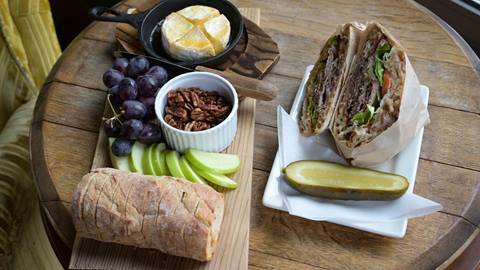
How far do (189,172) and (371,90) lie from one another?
20.2 inches

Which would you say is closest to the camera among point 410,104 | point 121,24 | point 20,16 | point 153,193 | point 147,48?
point 153,193

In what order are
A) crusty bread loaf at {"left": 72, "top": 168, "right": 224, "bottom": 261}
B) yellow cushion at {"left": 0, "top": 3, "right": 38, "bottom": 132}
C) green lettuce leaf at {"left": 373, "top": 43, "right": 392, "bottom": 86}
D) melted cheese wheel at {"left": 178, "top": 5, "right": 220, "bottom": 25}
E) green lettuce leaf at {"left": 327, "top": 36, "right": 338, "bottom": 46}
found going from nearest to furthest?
crusty bread loaf at {"left": 72, "top": 168, "right": 224, "bottom": 261}
green lettuce leaf at {"left": 373, "top": 43, "right": 392, "bottom": 86}
green lettuce leaf at {"left": 327, "top": 36, "right": 338, "bottom": 46}
melted cheese wheel at {"left": 178, "top": 5, "right": 220, "bottom": 25}
yellow cushion at {"left": 0, "top": 3, "right": 38, "bottom": 132}

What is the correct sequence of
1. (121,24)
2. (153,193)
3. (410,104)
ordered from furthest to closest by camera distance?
(121,24)
(410,104)
(153,193)

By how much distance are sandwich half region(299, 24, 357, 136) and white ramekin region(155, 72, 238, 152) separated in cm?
20

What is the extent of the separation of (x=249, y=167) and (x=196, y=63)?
37 centimetres

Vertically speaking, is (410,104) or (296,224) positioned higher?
(410,104)

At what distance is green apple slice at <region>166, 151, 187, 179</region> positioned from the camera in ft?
4.22

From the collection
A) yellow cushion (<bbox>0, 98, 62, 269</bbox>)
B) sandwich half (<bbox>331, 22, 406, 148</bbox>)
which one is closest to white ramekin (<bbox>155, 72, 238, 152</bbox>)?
sandwich half (<bbox>331, 22, 406, 148</bbox>)

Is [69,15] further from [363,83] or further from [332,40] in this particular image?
[363,83]

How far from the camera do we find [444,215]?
126 cm

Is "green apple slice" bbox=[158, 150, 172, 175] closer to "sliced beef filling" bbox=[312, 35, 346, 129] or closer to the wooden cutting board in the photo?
the wooden cutting board

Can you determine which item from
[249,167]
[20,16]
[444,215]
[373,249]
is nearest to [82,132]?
Result: [249,167]

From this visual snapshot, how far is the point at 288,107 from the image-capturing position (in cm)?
150

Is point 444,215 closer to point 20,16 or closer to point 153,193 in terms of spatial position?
point 153,193
